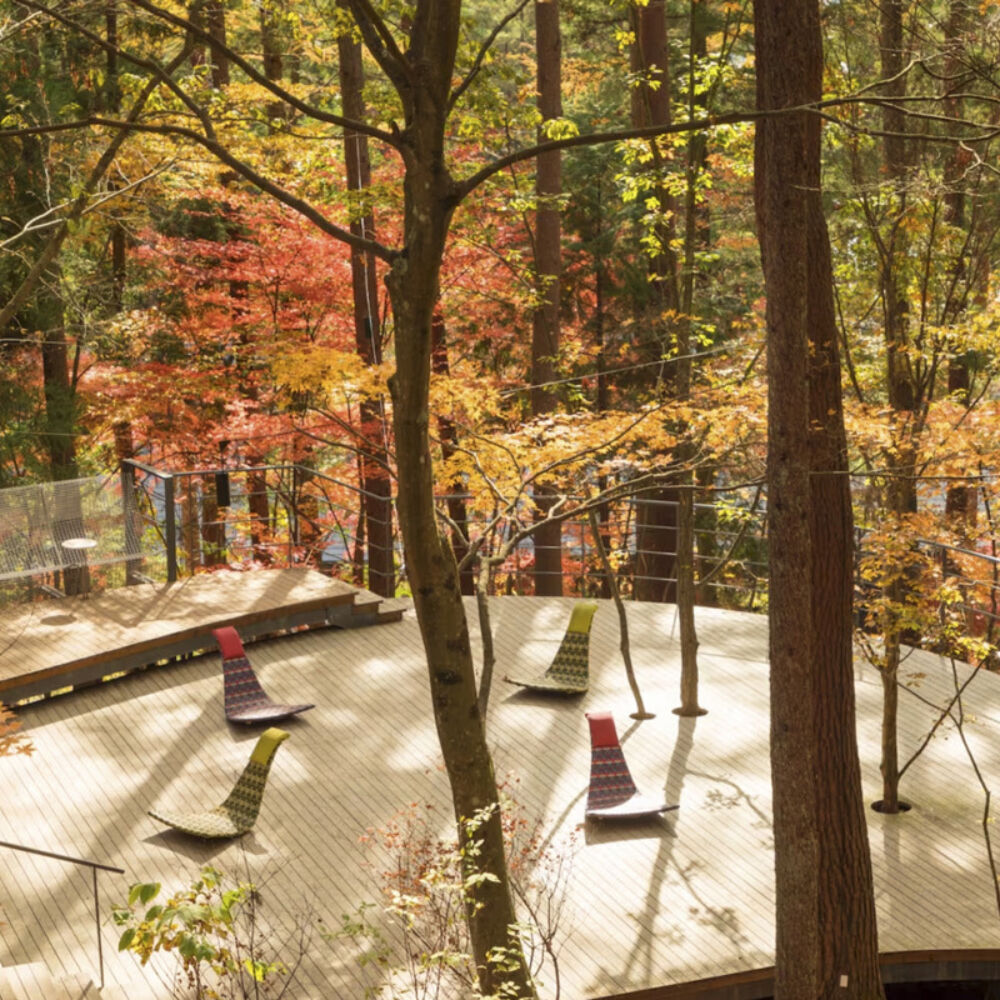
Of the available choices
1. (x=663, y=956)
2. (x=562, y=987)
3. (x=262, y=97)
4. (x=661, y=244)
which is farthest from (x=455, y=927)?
(x=262, y=97)

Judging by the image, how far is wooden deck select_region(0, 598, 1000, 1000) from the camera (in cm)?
709

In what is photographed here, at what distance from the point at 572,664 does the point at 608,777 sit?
2.23 metres

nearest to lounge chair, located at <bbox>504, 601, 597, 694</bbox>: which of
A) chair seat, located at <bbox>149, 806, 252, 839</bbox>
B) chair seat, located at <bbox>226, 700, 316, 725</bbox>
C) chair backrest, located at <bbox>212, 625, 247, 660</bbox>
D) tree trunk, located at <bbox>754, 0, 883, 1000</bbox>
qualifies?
chair seat, located at <bbox>226, 700, 316, 725</bbox>

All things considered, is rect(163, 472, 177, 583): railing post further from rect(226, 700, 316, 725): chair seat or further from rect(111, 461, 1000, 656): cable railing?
rect(111, 461, 1000, 656): cable railing

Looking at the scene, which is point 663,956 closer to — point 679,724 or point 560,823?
point 560,823

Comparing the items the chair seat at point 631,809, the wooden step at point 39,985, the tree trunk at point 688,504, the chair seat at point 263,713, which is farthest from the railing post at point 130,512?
the wooden step at point 39,985

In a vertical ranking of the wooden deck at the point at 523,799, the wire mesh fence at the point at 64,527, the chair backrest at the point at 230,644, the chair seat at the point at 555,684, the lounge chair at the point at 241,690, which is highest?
the wire mesh fence at the point at 64,527

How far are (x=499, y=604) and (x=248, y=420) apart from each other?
3.98 meters

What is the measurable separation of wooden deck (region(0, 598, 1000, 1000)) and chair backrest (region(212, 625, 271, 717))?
25 centimetres

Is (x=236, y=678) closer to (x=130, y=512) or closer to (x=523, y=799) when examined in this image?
(x=523, y=799)

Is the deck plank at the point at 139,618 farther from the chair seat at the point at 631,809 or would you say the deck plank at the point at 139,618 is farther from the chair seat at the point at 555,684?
the chair seat at the point at 631,809

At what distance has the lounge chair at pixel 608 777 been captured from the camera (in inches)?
333

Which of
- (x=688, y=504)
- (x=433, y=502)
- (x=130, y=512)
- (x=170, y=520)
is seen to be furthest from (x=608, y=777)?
(x=130, y=512)

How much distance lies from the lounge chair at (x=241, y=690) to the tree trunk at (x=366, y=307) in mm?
3030
